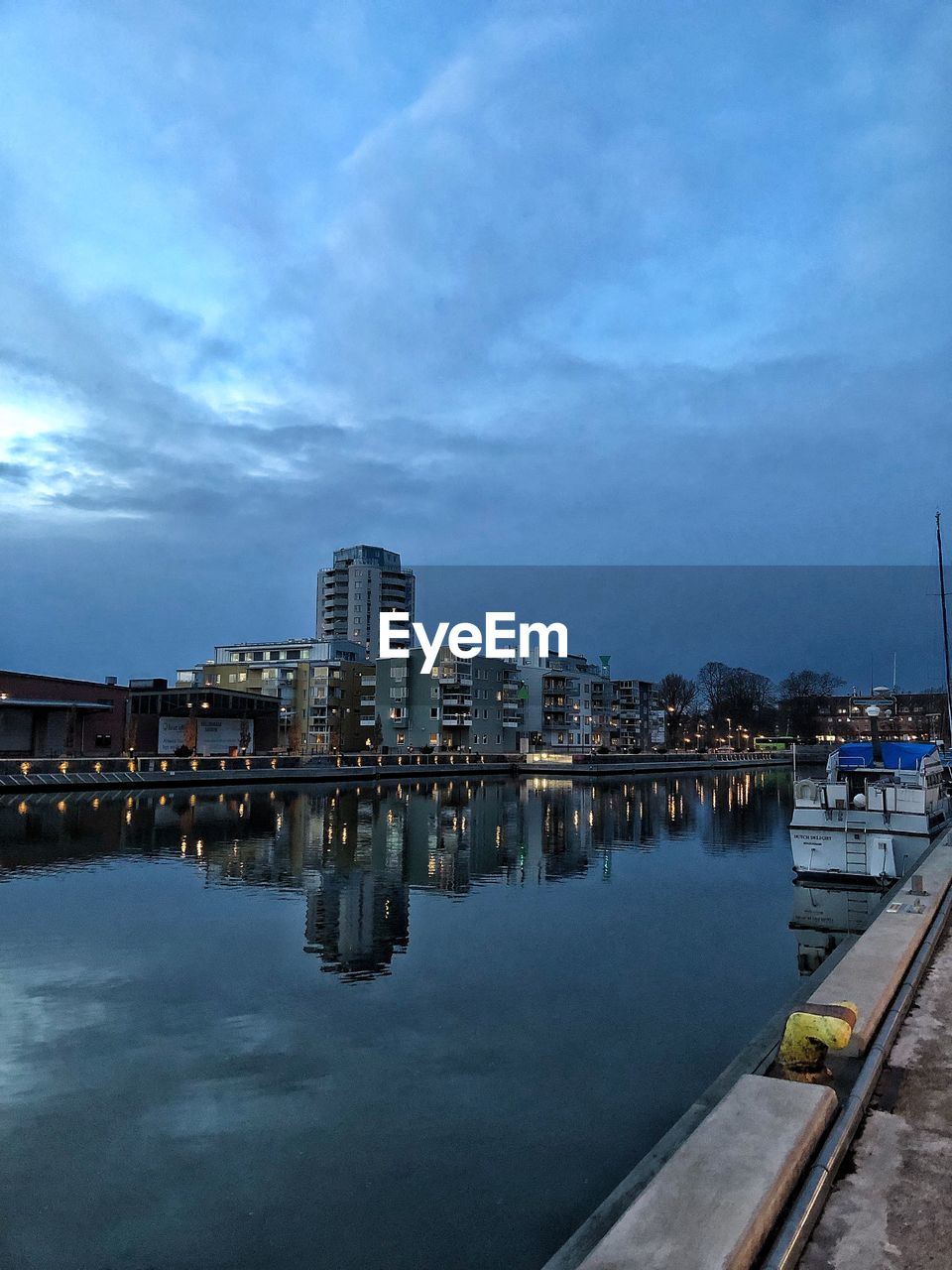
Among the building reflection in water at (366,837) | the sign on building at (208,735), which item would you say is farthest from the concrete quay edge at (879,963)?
the sign on building at (208,735)

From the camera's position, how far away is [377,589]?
176 metres

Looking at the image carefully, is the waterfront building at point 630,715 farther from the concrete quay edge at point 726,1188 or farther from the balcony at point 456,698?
the concrete quay edge at point 726,1188

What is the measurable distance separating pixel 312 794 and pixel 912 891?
5411cm

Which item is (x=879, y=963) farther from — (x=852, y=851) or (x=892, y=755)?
(x=892, y=755)

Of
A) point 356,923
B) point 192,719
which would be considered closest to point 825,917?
point 356,923

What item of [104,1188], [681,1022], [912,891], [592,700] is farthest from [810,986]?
[592,700]

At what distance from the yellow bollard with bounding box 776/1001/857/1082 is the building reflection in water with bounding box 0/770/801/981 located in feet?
37.2

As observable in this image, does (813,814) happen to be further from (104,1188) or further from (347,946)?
(104,1188)

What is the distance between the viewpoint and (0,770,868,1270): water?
8.84 m

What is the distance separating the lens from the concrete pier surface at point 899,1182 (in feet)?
17.9

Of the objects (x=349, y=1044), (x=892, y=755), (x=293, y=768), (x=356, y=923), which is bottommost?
(x=356, y=923)
